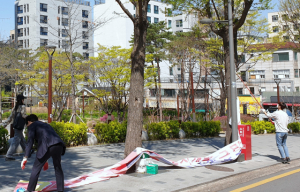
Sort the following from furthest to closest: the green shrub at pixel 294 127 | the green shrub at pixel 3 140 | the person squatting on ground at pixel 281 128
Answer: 1. the green shrub at pixel 294 127
2. the green shrub at pixel 3 140
3. the person squatting on ground at pixel 281 128

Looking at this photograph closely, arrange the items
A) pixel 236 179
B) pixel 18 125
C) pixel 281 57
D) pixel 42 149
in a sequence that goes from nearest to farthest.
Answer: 1. pixel 42 149
2. pixel 236 179
3. pixel 18 125
4. pixel 281 57

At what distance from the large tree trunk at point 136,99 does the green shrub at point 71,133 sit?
4576 millimetres

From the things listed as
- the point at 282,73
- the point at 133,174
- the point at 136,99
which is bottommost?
the point at 133,174

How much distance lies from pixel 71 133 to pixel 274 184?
7505 mm

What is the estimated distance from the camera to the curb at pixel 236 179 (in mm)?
6484

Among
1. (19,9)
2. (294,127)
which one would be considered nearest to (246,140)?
(294,127)

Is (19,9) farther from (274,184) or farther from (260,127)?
(274,184)

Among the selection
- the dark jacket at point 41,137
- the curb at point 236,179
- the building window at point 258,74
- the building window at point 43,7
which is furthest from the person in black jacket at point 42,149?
the building window at point 43,7

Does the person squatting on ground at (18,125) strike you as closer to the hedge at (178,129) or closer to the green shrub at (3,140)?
the green shrub at (3,140)

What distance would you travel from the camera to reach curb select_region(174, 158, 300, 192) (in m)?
6.48

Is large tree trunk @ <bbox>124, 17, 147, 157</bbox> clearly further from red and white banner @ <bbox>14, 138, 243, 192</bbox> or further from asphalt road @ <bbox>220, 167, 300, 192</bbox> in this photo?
asphalt road @ <bbox>220, 167, 300, 192</bbox>

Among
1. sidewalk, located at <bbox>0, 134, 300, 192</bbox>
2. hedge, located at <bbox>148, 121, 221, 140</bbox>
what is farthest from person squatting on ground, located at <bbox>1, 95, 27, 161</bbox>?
hedge, located at <bbox>148, 121, 221, 140</bbox>

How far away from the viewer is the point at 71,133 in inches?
468

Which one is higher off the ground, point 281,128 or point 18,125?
point 18,125
